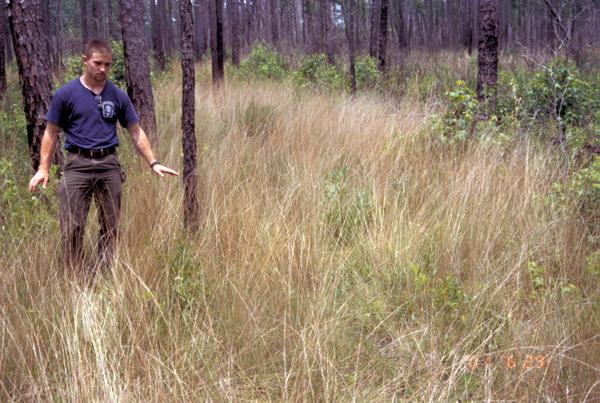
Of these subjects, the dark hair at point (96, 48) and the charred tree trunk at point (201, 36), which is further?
the charred tree trunk at point (201, 36)

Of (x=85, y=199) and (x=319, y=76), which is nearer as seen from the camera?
(x=85, y=199)

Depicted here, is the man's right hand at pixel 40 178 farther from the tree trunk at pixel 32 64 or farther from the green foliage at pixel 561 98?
the green foliage at pixel 561 98

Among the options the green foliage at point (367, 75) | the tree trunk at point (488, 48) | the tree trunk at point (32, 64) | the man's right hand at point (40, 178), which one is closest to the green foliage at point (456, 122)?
the tree trunk at point (488, 48)

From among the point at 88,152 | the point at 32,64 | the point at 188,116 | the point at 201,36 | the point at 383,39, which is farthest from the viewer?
the point at 201,36

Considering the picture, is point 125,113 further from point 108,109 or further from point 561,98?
point 561,98

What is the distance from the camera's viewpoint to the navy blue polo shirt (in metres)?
3.84

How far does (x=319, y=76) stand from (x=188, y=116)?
9.45 m

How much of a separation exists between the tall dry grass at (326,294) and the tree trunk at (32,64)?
103 centimetres

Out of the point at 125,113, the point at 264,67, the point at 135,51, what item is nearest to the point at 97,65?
the point at 125,113

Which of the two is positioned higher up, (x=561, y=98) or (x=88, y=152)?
(x=561, y=98)

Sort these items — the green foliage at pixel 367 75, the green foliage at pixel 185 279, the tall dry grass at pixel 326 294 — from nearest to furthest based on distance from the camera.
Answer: the tall dry grass at pixel 326 294, the green foliage at pixel 185 279, the green foliage at pixel 367 75

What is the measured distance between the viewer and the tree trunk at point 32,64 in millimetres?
5445

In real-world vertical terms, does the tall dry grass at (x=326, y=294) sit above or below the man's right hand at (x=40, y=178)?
below

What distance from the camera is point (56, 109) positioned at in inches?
151
